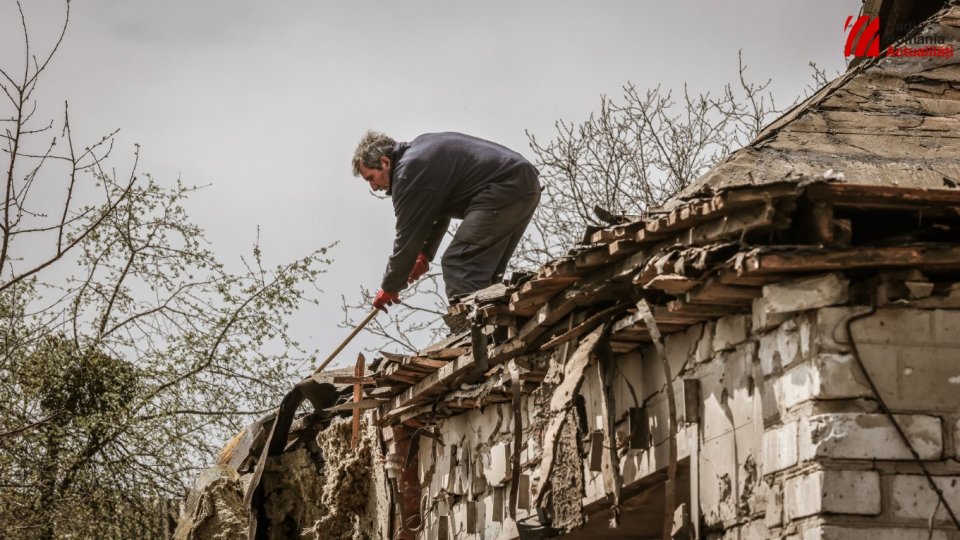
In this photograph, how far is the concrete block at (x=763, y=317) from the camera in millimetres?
5211

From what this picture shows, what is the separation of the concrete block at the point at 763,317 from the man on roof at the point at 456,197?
14.1 feet

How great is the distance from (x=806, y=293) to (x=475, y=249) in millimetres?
4822

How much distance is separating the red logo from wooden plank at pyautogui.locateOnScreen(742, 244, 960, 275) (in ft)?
18.0

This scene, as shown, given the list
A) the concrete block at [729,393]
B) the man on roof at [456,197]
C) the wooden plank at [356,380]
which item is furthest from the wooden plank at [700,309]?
the man on roof at [456,197]

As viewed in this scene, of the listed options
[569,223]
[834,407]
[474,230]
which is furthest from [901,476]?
[569,223]

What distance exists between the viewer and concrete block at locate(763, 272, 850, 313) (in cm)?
503

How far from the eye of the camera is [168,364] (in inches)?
502

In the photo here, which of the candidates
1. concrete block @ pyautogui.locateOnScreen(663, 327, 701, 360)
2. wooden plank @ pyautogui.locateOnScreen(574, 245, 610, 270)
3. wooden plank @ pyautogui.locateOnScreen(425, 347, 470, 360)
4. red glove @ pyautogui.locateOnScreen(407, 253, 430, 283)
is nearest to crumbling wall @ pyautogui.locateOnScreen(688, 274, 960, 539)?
concrete block @ pyautogui.locateOnScreen(663, 327, 701, 360)

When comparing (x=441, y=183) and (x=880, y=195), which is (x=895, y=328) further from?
(x=441, y=183)

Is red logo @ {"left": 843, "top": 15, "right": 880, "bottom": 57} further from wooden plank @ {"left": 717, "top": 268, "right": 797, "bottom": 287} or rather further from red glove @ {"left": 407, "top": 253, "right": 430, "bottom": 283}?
wooden plank @ {"left": 717, "top": 268, "right": 797, "bottom": 287}

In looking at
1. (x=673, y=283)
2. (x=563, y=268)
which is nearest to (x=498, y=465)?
(x=563, y=268)

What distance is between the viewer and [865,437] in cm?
495

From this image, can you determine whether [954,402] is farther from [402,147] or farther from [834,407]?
[402,147]

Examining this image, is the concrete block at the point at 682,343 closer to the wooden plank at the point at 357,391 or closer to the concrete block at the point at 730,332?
the concrete block at the point at 730,332
